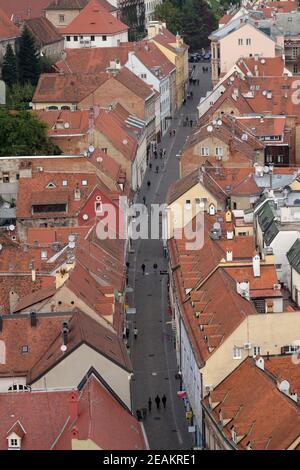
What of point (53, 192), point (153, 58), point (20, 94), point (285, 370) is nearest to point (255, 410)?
point (285, 370)

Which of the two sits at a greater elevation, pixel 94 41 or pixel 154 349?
pixel 94 41

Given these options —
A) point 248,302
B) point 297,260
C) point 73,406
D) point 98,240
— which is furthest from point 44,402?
point 98,240

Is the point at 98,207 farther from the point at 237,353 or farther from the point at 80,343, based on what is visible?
the point at 80,343

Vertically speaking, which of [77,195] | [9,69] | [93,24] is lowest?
[77,195]

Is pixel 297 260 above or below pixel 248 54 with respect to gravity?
below

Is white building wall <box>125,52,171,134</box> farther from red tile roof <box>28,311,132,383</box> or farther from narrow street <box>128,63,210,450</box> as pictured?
red tile roof <box>28,311,132,383</box>

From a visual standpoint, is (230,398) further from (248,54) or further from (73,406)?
(248,54)

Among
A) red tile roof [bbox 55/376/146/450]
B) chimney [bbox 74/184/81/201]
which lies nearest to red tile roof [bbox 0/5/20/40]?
chimney [bbox 74/184/81/201]
